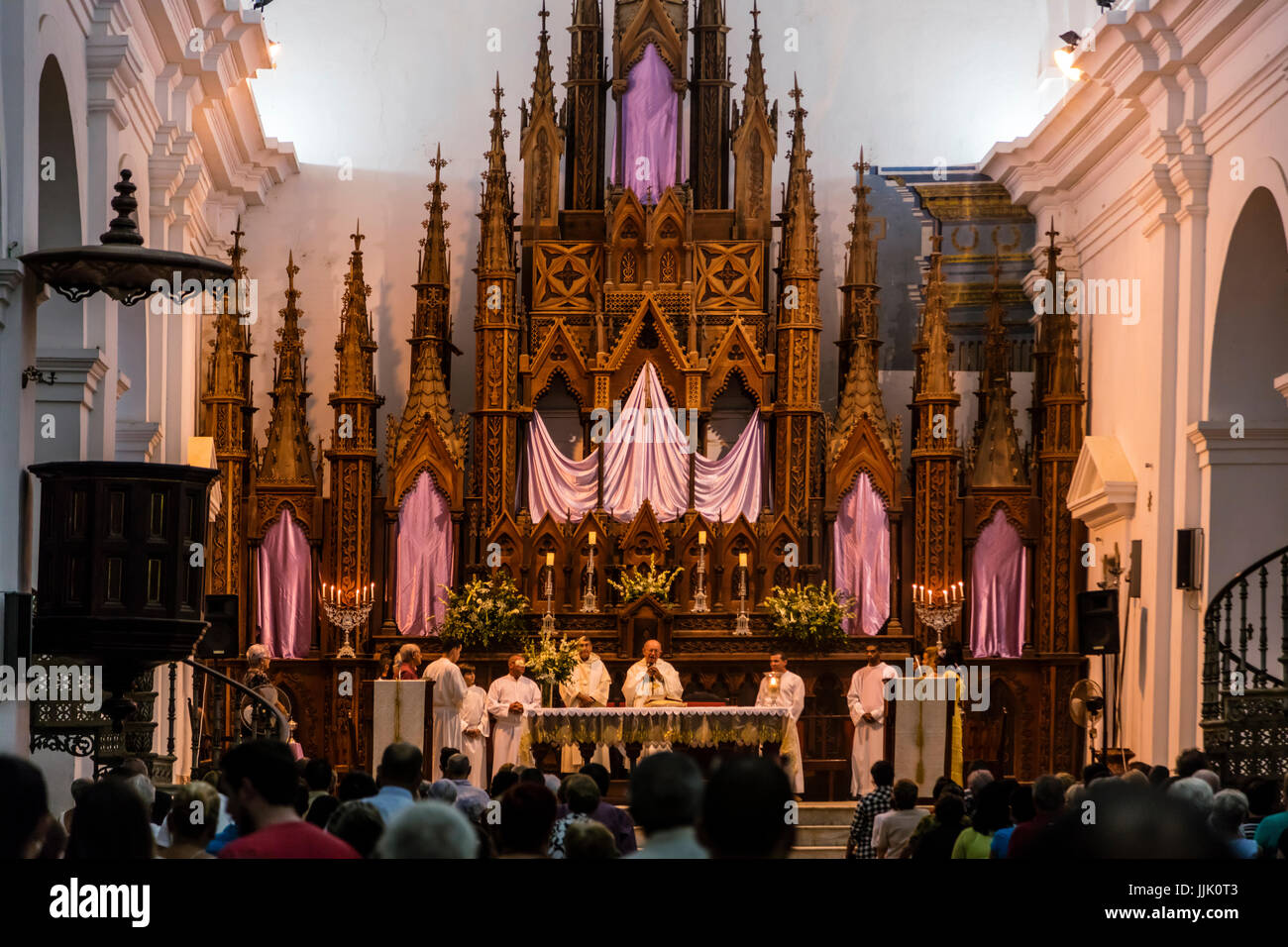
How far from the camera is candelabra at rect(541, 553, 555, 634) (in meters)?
20.3

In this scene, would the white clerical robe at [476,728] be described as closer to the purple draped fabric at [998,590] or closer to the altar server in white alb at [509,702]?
the altar server in white alb at [509,702]

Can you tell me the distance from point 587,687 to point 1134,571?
5401mm

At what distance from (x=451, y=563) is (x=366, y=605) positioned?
1018 mm

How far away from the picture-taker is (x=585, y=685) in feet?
62.8

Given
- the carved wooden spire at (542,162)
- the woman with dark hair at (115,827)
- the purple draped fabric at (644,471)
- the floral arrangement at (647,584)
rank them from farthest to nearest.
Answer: the carved wooden spire at (542,162) < the purple draped fabric at (644,471) < the floral arrangement at (647,584) < the woman with dark hair at (115,827)

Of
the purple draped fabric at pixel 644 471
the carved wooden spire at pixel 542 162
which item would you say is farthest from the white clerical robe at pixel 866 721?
the carved wooden spire at pixel 542 162

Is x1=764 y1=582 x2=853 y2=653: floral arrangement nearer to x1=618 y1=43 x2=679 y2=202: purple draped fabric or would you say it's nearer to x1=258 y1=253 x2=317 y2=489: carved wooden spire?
x1=618 y1=43 x2=679 y2=202: purple draped fabric

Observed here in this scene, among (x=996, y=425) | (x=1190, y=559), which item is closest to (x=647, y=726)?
(x=1190, y=559)

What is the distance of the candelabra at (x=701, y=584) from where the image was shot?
2088cm

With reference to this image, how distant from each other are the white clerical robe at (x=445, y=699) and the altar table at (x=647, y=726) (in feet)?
2.77

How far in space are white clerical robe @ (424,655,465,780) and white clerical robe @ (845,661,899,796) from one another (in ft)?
12.9

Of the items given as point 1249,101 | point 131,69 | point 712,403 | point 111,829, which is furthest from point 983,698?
point 111,829

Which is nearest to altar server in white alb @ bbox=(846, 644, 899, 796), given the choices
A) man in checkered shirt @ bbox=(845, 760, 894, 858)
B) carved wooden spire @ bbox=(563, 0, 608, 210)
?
carved wooden spire @ bbox=(563, 0, 608, 210)
